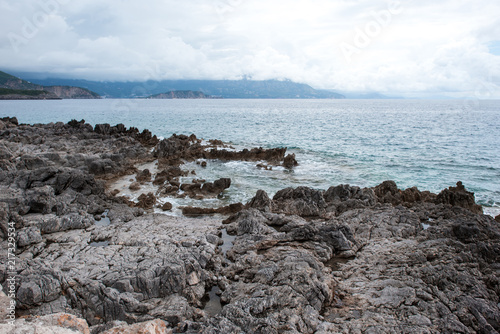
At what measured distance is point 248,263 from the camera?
36.9 ft

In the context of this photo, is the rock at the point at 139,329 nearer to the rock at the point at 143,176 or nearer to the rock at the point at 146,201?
the rock at the point at 146,201

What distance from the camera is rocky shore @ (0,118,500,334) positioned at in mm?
7781

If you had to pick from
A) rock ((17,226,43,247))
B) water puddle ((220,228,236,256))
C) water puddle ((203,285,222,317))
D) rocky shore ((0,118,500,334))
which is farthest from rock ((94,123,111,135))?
water puddle ((203,285,222,317))

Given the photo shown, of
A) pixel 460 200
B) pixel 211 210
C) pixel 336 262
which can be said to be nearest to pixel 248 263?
pixel 336 262

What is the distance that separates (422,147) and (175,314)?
1853 inches

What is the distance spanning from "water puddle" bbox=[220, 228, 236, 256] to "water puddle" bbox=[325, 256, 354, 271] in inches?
177

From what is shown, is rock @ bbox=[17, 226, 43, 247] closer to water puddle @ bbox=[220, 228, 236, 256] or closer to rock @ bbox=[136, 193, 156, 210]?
rock @ bbox=[136, 193, 156, 210]

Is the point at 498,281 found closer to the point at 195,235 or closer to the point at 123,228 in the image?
the point at 195,235

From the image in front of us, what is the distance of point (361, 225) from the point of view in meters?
14.7

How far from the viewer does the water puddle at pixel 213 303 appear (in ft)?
30.1

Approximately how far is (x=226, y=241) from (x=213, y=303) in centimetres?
437

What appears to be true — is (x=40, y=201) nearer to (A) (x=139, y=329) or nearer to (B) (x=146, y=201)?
(B) (x=146, y=201)

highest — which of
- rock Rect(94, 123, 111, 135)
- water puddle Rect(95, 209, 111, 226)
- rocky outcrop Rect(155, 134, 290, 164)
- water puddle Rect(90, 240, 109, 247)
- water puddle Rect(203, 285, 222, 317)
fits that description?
rock Rect(94, 123, 111, 135)

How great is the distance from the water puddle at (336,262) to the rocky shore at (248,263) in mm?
56
